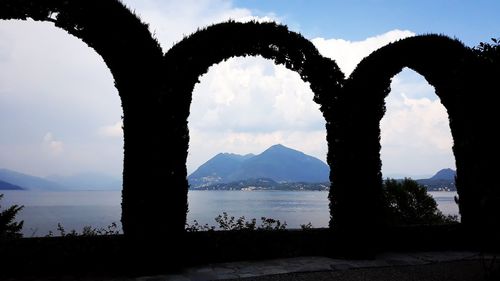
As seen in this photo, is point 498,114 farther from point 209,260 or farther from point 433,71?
point 209,260

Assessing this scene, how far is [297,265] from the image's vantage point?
288 inches

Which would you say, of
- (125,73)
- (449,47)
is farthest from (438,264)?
(125,73)

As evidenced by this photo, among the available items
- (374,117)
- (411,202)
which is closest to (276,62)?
(374,117)

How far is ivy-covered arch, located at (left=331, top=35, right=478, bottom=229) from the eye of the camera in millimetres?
8367

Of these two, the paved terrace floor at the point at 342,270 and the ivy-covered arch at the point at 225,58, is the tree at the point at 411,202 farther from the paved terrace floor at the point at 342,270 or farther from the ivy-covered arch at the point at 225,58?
the ivy-covered arch at the point at 225,58

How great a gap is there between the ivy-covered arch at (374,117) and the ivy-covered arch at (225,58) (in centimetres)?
44

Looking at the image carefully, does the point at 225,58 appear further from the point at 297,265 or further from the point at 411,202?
the point at 411,202

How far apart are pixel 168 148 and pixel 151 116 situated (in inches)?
26.2

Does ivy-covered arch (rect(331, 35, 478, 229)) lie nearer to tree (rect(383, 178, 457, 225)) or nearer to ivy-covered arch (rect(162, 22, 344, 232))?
ivy-covered arch (rect(162, 22, 344, 232))

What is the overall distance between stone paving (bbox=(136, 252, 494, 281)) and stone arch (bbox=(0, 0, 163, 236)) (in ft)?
4.07

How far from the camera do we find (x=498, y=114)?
6.87 m

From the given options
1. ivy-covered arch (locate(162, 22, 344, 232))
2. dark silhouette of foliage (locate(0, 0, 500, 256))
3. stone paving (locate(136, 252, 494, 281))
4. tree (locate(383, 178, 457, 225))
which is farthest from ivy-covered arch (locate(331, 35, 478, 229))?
tree (locate(383, 178, 457, 225))

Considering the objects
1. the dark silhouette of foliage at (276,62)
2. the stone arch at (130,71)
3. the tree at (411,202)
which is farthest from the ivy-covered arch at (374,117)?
the tree at (411,202)

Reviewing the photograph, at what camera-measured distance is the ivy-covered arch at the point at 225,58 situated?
688cm
